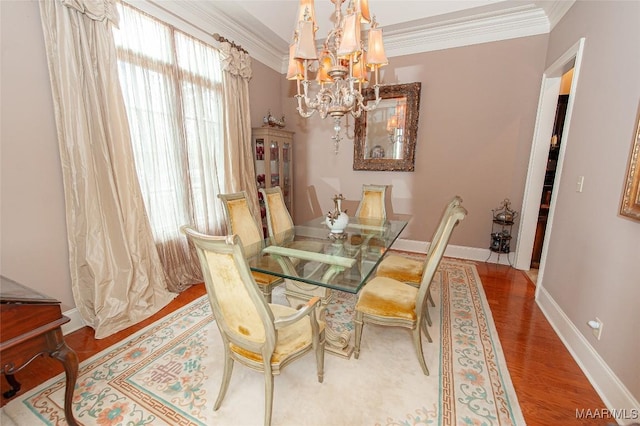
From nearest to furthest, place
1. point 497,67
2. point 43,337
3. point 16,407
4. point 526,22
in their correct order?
1. point 43,337
2. point 16,407
3. point 526,22
4. point 497,67

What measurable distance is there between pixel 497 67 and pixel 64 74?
4.45m

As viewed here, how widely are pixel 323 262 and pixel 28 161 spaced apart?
2196 mm

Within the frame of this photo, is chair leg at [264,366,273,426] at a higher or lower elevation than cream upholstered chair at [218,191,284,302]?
lower

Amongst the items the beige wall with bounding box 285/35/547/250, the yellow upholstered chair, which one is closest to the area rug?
the yellow upholstered chair

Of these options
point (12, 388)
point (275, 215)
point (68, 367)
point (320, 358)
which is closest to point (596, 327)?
point (320, 358)

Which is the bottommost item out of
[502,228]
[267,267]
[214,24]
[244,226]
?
[502,228]

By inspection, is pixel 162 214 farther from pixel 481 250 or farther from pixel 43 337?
pixel 481 250

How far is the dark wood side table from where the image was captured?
1104 mm

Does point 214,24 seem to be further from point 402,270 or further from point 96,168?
point 402,270

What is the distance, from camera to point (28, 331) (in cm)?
116

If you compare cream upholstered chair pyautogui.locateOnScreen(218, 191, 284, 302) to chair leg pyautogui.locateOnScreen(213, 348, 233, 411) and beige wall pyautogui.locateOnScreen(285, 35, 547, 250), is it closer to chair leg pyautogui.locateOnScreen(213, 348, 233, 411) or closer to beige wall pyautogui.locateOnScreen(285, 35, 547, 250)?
chair leg pyautogui.locateOnScreen(213, 348, 233, 411)

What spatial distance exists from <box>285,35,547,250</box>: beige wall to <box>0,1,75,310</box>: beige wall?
3.44 meters

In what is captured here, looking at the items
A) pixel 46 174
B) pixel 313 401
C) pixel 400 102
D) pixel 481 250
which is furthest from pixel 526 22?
pixel 46 174

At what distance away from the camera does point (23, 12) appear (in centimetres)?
180
